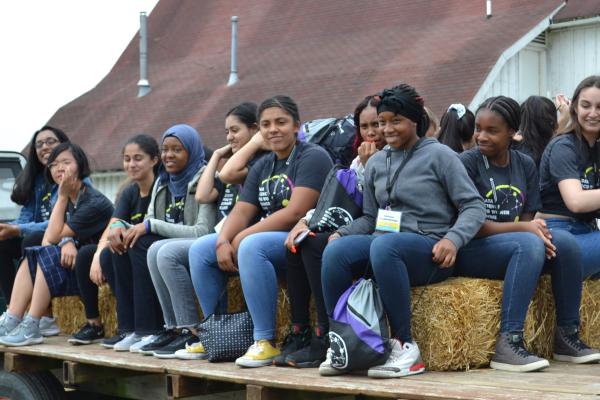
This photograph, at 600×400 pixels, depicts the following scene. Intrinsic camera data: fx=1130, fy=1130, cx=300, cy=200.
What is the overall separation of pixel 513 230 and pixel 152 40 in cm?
3076

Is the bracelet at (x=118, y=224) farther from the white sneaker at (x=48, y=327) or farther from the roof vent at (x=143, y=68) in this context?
the roof vent at (x=143, y=68)

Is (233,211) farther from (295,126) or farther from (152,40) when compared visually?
(152,40)

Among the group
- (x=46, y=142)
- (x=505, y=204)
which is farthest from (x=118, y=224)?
(x=505, y=204)

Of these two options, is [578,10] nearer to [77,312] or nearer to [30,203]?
[30,203]

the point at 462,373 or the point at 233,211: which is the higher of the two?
the point at 233,211

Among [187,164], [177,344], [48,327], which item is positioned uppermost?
[187,164]

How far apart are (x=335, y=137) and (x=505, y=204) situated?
53.1 inches

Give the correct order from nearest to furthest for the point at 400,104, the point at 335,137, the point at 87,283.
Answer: the point at 400,104 < the point at 335,137 < the point at 87,283

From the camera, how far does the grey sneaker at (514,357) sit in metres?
4.87

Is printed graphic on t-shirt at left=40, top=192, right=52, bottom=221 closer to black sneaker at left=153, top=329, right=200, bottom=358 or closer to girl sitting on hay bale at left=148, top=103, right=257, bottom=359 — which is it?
girl sitting on hay bale at left=148, top=103, right=257, bottom=359

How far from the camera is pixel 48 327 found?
25.6 ft

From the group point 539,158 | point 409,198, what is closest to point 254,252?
point 409,198

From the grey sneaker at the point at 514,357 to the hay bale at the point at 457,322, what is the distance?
95mm

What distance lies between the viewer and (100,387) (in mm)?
6578
